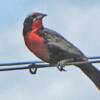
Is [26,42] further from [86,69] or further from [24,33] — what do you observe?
[86,69]

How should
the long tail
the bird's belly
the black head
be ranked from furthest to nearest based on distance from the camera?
the black head, the bird's belly, the long tail

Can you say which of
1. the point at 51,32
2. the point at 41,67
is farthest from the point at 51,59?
the point at 41,67

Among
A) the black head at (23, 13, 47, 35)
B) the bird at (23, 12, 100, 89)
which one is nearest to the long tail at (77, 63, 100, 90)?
the bird at (23, 12, 100, 89)

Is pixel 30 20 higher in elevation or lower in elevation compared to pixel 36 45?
higher

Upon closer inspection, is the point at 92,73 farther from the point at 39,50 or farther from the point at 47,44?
the point at 47,44

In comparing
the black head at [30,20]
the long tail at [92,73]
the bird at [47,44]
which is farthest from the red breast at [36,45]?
the long tail at [92,73]

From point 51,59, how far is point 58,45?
0.63m

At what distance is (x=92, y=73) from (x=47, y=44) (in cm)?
172

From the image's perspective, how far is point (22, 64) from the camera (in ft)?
34.7

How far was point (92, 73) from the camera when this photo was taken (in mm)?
12094

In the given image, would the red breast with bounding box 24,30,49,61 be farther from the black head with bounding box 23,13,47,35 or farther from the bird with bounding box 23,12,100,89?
the black head with bounding box 23,13,47,35

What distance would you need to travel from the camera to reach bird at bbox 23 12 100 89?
12836 mm

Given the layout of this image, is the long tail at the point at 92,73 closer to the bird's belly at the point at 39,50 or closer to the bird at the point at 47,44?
the bird at the point at 47,44

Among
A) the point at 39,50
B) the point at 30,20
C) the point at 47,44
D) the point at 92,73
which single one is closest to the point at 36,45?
the point at 39,50
